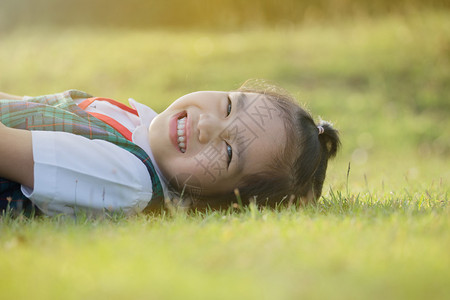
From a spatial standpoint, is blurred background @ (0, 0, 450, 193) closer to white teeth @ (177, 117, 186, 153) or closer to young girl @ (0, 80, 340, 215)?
young girl @ (0, 80, 340, 215)

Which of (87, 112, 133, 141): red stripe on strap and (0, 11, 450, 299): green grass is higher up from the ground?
(87, 112, 133, 141): red stripe on strap

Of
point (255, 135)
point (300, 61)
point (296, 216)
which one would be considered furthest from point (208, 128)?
point (300, 61)

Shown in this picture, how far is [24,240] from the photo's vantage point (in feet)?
6.03

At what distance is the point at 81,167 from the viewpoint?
2.30 metres

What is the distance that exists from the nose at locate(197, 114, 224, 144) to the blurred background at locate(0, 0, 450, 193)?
221 centimetres

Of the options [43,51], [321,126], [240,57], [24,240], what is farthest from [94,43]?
[24,240]

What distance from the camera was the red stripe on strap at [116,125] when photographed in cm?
278

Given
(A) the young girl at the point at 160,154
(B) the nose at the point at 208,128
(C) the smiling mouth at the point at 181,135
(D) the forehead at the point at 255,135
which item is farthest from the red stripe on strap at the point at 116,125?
(D) the forehead at the point at 255,135

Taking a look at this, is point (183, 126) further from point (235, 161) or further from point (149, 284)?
point (149, 284)

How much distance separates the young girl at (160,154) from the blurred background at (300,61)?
1.94m

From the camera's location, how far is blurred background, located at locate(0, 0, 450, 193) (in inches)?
263

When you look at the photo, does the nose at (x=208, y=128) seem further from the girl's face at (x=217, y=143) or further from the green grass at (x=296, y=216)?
the green grass at (x=296, y=216)

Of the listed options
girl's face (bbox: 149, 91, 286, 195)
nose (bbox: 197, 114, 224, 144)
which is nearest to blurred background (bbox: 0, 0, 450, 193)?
girl's face (bbox: 149, 91, 286, 195)

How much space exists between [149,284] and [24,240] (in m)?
0.70
